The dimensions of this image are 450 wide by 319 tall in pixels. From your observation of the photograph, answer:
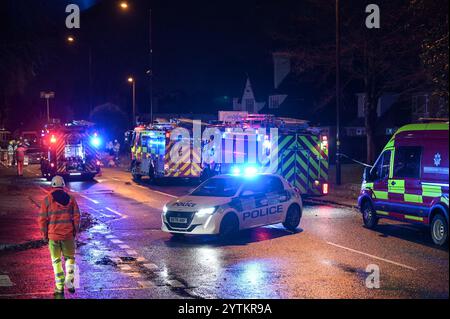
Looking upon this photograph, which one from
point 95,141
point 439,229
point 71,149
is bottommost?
point 439,229

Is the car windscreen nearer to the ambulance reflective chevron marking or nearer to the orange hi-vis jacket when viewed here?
the orange hi-vis jacket

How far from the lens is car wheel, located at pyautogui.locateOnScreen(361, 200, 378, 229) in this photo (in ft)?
48.1

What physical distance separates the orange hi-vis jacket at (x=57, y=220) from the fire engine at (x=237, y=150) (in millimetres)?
12742

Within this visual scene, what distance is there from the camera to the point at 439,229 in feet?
39.6

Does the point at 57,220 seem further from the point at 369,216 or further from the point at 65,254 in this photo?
the point at 369,216

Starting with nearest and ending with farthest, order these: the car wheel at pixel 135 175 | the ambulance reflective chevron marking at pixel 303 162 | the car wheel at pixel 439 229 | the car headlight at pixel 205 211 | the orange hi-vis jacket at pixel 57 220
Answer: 1. the orange hi-vis jacket at pixel 57 220
2. the car wheel at pixel 439 229
3. the car headlight at pixel 205 211
4. the ambulance reflective chevron marking at pixel 303 162
5. the car wheel at pixel 135 175

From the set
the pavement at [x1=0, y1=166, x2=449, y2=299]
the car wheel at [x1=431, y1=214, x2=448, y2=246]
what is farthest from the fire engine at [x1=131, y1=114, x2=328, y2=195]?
the car wheel at [x1=431, y1=214, x2=448, y2=246]

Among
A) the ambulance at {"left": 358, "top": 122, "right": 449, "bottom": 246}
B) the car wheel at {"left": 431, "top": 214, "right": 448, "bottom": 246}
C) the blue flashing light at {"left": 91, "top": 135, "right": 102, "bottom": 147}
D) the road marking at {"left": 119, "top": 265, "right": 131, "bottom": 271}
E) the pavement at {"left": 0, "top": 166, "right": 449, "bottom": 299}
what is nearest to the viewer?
the pavement at {"left": 0, "top": 166, "right": 449, "bottom": 299}

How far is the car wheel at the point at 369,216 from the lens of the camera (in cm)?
1467

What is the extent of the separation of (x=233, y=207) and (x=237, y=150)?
33.7 feet

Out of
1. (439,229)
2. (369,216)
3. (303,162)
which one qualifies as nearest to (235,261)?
(439,229)

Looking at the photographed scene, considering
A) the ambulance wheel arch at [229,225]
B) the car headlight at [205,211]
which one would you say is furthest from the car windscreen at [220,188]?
the car headlight at [205,211]

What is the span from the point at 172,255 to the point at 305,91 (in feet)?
132

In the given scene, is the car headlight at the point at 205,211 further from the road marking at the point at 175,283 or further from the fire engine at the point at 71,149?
the fire engine at the point at 71,149
